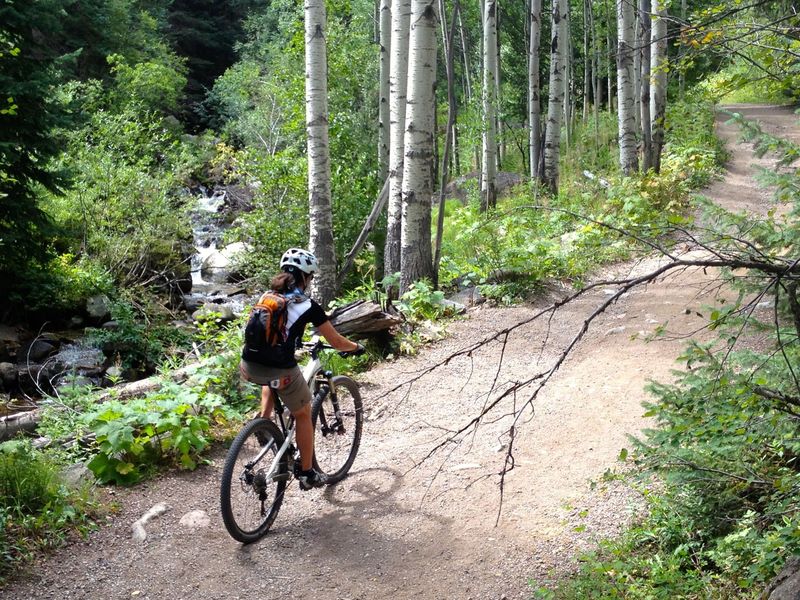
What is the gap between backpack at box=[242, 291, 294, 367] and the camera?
4.66 m

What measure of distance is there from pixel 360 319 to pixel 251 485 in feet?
12.6

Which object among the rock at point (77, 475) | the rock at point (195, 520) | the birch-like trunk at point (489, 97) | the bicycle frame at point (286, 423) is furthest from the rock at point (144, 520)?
the birch-like trunk at point (489, 97)

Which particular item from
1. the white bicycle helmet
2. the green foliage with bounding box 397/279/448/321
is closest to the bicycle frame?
the white bicycle helmet

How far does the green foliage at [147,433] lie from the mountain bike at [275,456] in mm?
1051

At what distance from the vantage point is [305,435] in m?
5.13

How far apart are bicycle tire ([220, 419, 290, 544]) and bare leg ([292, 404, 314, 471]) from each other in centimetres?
16

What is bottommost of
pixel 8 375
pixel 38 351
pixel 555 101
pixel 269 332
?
pixel 8 375

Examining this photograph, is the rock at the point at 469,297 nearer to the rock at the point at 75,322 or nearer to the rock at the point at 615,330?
the rock at the point at 615,330

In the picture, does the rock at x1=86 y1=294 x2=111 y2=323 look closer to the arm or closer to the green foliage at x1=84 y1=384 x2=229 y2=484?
the green foliage at x1=84 y1=384 x2=229 y2=484

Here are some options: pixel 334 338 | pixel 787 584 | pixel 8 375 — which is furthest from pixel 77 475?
pixel 8 375

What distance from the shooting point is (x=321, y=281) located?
1046 cm

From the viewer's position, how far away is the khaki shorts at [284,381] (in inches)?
190

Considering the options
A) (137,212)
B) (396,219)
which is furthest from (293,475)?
(137,212)

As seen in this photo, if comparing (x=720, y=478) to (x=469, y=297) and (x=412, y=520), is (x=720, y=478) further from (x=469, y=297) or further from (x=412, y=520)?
(x=469, y=297)
